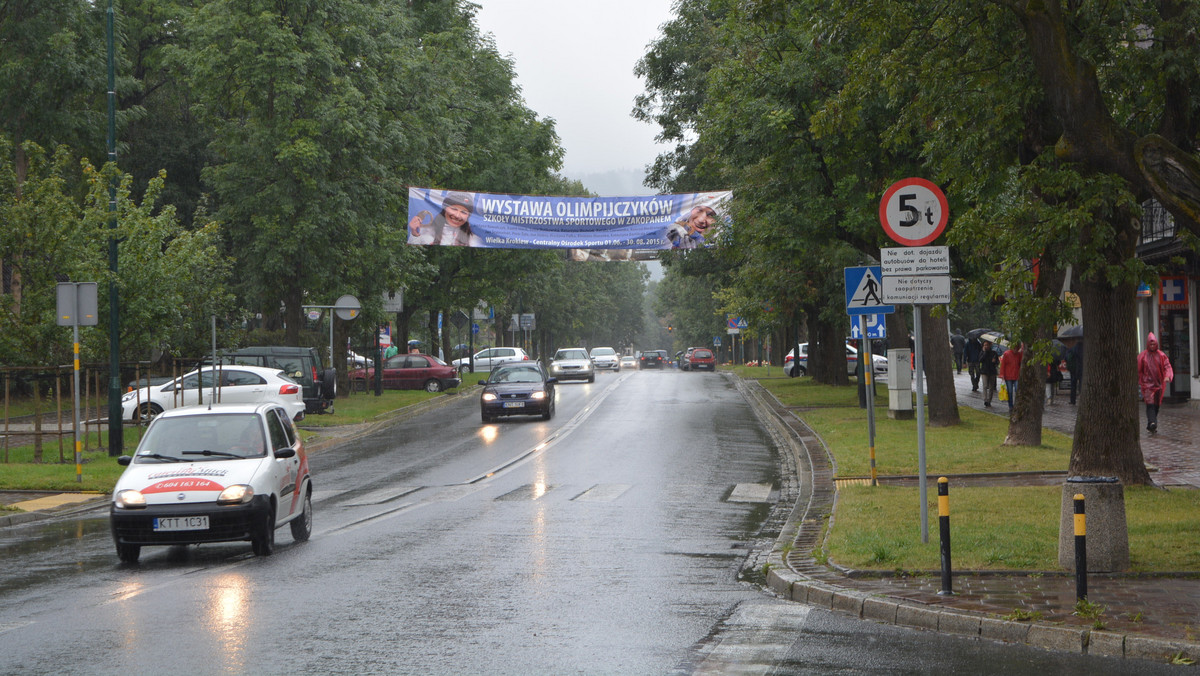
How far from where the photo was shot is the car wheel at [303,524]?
1290cm

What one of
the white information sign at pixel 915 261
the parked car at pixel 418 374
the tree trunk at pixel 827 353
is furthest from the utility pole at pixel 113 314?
the tree trunk at pixel 827 353

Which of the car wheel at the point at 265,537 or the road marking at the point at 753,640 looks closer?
the road marking at the point at 753,640

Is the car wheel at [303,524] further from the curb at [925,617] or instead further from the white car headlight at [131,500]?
the curb at [925,617]

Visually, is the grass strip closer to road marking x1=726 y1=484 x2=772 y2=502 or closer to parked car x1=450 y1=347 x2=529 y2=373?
road marking x1=726 y1=484 x2=772 y2=502

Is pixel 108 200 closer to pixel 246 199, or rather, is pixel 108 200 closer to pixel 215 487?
pixel 246 199

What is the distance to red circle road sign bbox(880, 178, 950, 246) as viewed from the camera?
11.2m

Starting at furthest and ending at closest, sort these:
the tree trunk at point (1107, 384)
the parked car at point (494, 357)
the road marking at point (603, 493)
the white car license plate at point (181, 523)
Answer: the parked car at point (494, 357) < the road marking at point (603, 493) < the tree trunk at point (1107, 384) < the white car license plate at point (181, 523)

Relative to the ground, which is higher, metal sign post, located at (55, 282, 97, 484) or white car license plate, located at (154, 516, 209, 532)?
metal sign post, located at (55, 282, 97, 484)

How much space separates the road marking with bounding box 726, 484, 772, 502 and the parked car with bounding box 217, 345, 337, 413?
17.0 m

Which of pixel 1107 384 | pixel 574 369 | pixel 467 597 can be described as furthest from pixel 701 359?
pixel 467 597

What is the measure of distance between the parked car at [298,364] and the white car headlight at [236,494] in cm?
1991

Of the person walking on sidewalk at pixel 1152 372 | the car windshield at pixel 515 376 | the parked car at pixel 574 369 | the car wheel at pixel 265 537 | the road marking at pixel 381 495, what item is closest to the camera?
the car wheel at pixel 265 537

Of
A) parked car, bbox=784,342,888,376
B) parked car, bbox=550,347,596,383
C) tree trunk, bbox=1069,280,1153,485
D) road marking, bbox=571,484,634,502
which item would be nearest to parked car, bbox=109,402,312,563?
road marking, bbox=571,484,634,502

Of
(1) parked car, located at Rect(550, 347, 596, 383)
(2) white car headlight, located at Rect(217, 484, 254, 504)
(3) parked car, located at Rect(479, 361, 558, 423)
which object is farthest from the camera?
(1) parked car, located at Rect(550, 347, 596, 383)
